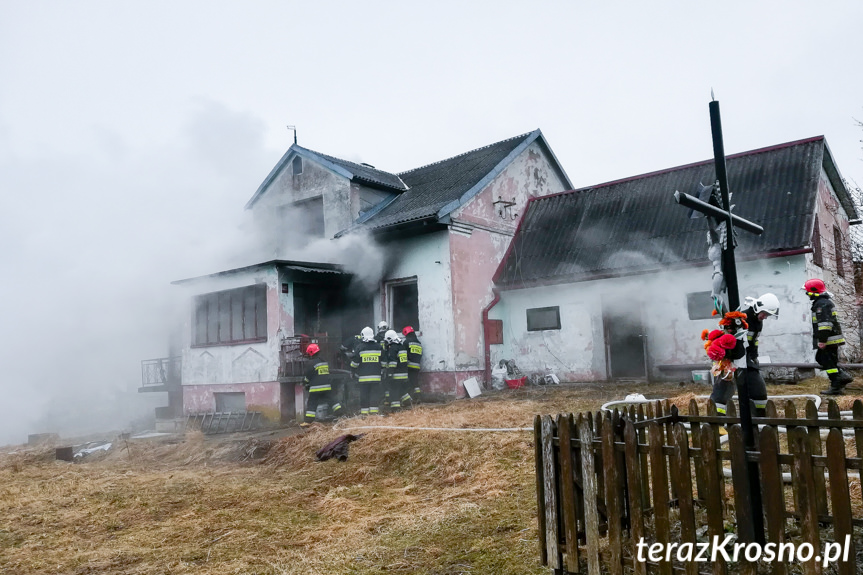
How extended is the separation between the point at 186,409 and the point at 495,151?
38.6 ft

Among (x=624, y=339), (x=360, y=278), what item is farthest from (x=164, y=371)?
(x=624, y=339)

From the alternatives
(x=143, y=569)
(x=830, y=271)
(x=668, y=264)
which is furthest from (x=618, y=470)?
(x=830, y=271)

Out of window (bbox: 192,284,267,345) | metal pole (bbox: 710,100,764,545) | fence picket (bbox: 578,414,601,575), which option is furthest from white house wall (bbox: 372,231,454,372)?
metal pole (bbox: 710,100,764,545)

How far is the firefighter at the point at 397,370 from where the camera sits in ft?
46.5

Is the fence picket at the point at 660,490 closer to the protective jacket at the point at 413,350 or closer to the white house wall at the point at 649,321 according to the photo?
the white house wall at the point at 649,321

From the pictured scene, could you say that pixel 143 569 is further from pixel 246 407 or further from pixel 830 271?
pixel 830 271

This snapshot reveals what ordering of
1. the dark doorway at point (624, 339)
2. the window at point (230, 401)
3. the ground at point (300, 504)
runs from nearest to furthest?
the ground at point (300, 504) → the dark doorway at point (624, 339) → the window at point (230, 401)

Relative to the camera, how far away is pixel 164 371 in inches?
779

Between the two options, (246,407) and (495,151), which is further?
(495,151)

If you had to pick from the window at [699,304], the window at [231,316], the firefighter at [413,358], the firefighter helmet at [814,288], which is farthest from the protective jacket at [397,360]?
the firefighter helmet at [814,288]

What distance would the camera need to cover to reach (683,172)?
1633 centimetres

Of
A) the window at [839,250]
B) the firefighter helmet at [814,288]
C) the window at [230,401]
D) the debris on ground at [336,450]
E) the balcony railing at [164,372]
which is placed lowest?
the debris on ground at [336,450]

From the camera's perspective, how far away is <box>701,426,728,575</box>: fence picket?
3.18 metres

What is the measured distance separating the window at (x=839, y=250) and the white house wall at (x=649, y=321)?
4.21 meters
